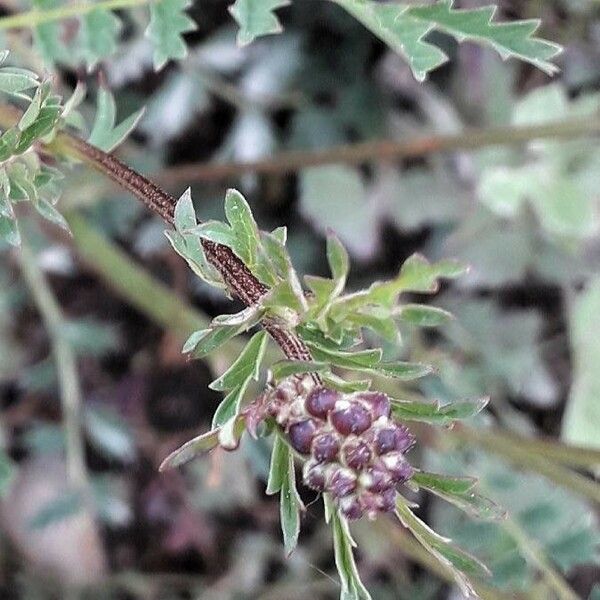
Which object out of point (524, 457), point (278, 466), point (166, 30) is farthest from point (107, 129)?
point (524, 457)

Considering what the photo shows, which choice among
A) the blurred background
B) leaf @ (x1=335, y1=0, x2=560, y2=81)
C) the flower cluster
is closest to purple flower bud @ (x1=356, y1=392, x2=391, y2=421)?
the flower cluster

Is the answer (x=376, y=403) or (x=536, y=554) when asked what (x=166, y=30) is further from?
(x=536, y=554)

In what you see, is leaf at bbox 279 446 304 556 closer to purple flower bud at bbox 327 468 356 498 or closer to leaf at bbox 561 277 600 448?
purple flower bud at bbox 327 468 356 498

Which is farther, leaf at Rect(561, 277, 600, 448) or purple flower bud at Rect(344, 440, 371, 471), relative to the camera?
leaf at Rect(561, 277, 600, 448)

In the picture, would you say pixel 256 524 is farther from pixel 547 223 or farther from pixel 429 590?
pixel 547 223

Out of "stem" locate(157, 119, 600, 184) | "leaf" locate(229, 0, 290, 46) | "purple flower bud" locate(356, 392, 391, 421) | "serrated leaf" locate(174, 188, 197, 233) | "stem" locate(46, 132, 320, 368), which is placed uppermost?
"leaf" locate(229, 0, 290, 46)

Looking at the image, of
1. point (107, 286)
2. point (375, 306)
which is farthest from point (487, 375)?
point (375, 306)
